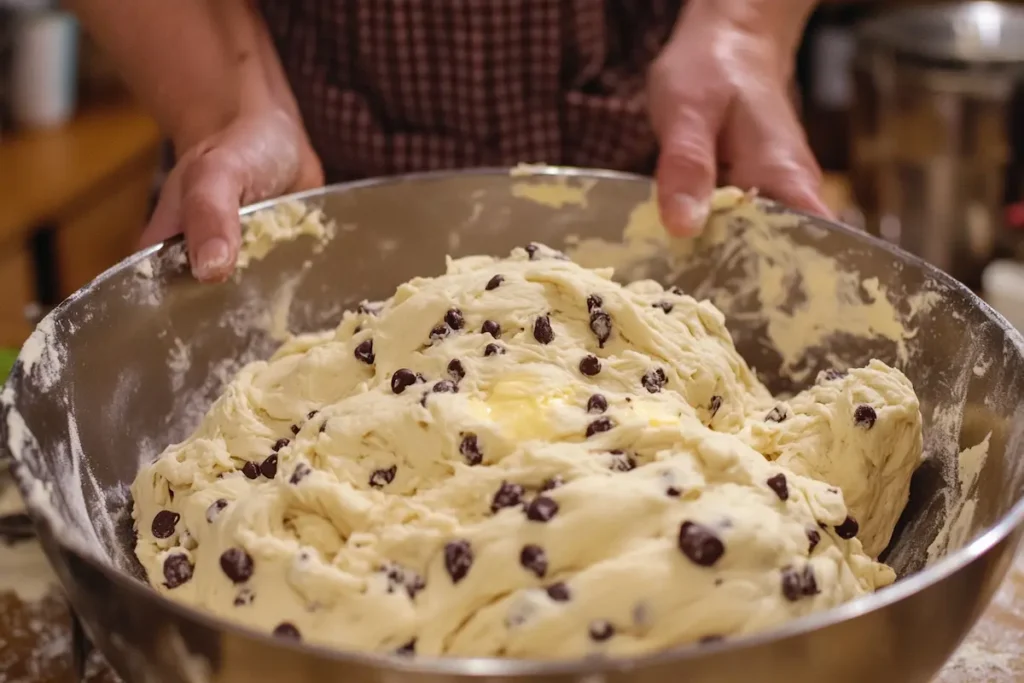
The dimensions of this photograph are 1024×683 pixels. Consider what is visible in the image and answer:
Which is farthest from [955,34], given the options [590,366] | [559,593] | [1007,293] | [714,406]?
[559,593]

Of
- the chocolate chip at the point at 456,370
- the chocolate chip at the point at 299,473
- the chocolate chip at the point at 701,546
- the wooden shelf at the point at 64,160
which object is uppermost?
the chocolate chip at the point at 701,546

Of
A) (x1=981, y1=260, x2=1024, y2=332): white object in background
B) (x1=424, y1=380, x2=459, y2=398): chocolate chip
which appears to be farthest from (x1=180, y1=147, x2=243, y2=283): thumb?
(x1=981, y1=260, x2=1024, y2=332): white object in background

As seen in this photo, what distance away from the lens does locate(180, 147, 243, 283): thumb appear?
1389 millimetres

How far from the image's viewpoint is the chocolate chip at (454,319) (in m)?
1.30

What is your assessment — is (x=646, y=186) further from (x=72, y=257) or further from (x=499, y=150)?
(x=72, y=257)

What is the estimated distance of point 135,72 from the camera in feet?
5.88

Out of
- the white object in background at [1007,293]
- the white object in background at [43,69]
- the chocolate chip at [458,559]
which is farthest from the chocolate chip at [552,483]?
the white object in background at [43,69]

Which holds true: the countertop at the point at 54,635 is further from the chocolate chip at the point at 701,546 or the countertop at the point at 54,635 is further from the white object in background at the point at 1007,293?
the white object in background at the point at 1007,293

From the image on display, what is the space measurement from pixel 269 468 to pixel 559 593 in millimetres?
411

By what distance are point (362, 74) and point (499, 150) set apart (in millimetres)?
279

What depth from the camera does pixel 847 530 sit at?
42.7 inches

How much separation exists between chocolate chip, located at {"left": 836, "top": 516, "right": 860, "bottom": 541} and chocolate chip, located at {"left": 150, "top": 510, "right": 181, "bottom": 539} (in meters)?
0.72

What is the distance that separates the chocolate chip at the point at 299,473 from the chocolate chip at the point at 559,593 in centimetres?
31

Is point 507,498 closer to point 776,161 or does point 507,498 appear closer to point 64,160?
point 776,161
